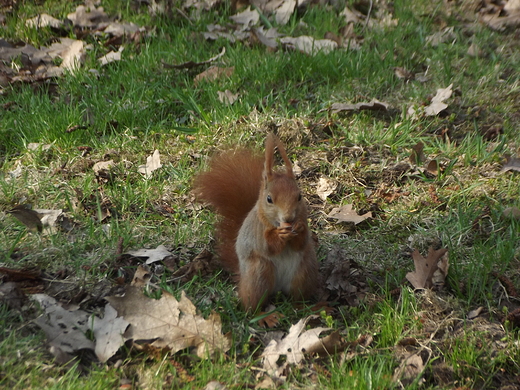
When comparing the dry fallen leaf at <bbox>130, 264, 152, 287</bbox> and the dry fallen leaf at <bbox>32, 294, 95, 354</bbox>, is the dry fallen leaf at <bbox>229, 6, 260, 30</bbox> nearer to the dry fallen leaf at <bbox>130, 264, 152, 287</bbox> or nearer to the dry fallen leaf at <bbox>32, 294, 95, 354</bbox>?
the dry fallen leaf at <bbox>130, 264, 152, 287</bbox>

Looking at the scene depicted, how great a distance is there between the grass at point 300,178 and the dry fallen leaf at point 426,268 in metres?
0.05

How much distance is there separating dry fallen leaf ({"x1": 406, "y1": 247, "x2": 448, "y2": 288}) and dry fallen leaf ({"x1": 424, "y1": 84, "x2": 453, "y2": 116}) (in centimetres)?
121

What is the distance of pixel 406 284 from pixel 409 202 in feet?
2.15

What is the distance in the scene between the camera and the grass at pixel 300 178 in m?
1.89

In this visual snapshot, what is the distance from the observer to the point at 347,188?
2959 millimetres

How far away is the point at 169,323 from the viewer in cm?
195

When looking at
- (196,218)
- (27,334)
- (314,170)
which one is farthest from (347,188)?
(27,334)

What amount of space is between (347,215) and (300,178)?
392 mm

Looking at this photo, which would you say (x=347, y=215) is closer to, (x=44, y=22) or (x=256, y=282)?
(x=256, y=282)

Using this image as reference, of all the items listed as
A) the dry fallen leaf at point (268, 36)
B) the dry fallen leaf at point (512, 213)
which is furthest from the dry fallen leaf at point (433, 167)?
the dry fallen leaf at point (268, 36)

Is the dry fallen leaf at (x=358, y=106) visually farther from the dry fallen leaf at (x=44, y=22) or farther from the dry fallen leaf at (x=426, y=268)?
the dry fallen leaf at (x=44, y=22)

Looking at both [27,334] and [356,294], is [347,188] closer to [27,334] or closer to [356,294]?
[356,294]

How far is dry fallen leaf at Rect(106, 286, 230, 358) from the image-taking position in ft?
6.23

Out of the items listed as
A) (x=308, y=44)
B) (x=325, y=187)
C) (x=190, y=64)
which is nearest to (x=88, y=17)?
(x=190, y=64)
